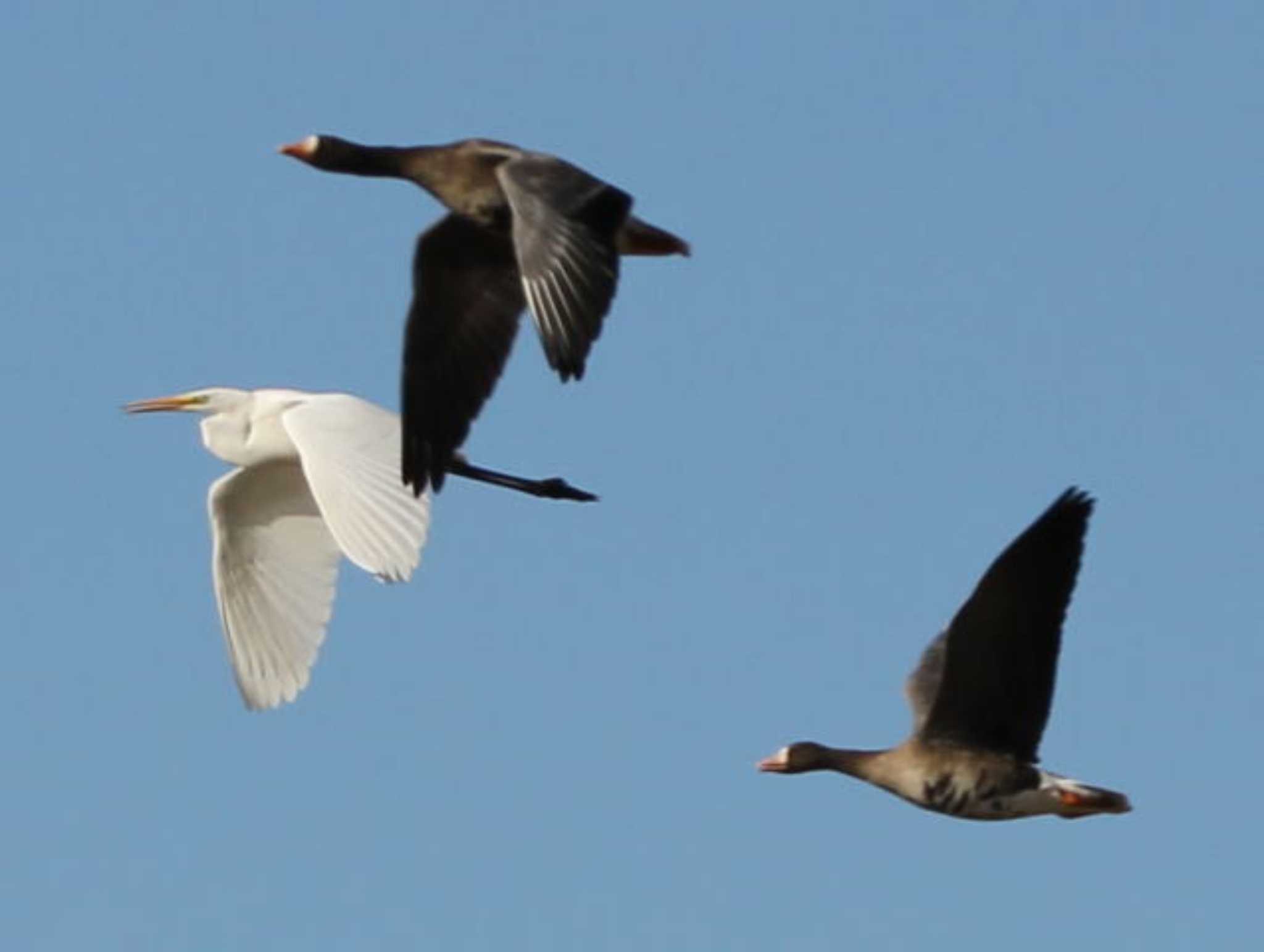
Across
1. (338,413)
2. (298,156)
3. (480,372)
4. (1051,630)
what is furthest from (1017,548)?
(338,413)

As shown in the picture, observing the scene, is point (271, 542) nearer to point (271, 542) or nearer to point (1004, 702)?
point (271, 542)

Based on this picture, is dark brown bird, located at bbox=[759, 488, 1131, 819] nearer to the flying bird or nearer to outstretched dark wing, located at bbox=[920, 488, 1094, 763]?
outstretched dark wing, located at bbox=[920, 488, 1094, 763]

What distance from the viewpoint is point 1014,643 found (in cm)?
1638

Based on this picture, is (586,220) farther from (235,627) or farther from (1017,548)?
(235,627)

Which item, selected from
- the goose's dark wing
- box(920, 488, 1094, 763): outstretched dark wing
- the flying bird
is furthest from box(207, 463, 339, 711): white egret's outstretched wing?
the goose's dark wing

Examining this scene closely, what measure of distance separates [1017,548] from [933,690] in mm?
A: 1699

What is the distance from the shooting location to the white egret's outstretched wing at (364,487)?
19.4 meters

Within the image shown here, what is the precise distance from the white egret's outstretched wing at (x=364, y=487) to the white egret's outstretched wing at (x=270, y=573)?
768 millimetres

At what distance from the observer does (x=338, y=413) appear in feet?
68.0

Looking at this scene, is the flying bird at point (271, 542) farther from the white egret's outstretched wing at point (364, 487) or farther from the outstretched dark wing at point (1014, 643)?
the outstretched dark wing at point (1014, 643)

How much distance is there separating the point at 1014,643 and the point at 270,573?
20.2ft

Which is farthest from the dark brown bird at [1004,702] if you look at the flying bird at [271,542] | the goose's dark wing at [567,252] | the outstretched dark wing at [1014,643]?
the flying bird at [271,542]

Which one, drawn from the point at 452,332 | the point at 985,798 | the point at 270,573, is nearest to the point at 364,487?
the point at 270,573

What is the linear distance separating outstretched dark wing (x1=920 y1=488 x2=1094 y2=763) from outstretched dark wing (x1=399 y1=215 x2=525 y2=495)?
8.12 feet
